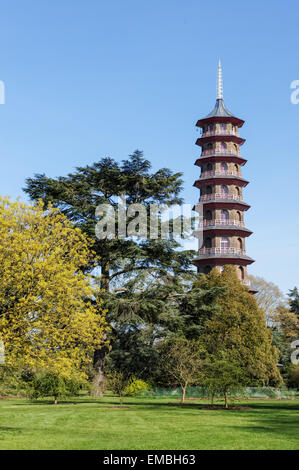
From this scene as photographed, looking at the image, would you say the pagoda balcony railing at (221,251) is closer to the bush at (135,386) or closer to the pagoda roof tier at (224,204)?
the pagoda roof tier at (224,204)

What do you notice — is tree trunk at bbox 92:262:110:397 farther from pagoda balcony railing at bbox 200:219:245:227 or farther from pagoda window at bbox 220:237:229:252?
pagoda balcony railing at bbox 200:219:245:227

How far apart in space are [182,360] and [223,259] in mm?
21917

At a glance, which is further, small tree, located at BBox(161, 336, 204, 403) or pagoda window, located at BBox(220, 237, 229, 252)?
pagoda window, located at BBox(220, 237, 229, 252)

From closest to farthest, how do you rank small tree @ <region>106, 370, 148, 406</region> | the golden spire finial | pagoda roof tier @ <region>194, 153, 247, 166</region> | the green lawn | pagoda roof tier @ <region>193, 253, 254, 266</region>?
the green lawn → small tree @ <region>106, 370, 148, 406</region> → pagoda roof tier @ <region>193, 253, 254, 266</region> → pagoda roof tier @ <region>194, 153, 247, 166</region> → the golden spire finial

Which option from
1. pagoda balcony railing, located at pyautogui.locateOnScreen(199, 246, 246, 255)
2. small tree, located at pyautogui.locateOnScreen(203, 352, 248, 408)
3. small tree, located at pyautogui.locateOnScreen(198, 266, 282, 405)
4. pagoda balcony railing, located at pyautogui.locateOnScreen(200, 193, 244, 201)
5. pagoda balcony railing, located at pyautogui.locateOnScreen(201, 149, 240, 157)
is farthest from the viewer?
pagoda balcony railing, located at pyautogui.locateOnScreen(201, 149, 240, 157)

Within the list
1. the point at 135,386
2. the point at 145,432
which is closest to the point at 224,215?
the point at 135,386

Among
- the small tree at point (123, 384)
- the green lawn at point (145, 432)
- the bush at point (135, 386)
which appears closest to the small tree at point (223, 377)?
the green lawn at point (145, 432)

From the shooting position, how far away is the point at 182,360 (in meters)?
31.8

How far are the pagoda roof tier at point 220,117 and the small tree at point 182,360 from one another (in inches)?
1184

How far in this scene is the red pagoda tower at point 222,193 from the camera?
2103 inches

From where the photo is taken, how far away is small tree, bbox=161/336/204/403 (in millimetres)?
31719

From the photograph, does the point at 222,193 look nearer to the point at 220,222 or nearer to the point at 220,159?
the point at 220,222

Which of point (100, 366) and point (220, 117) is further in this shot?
point (220, 117)

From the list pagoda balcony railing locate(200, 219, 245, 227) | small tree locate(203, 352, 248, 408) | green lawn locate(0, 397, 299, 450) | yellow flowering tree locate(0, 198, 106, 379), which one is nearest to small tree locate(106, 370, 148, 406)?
small tree locate(203, 352, 248, 408)
